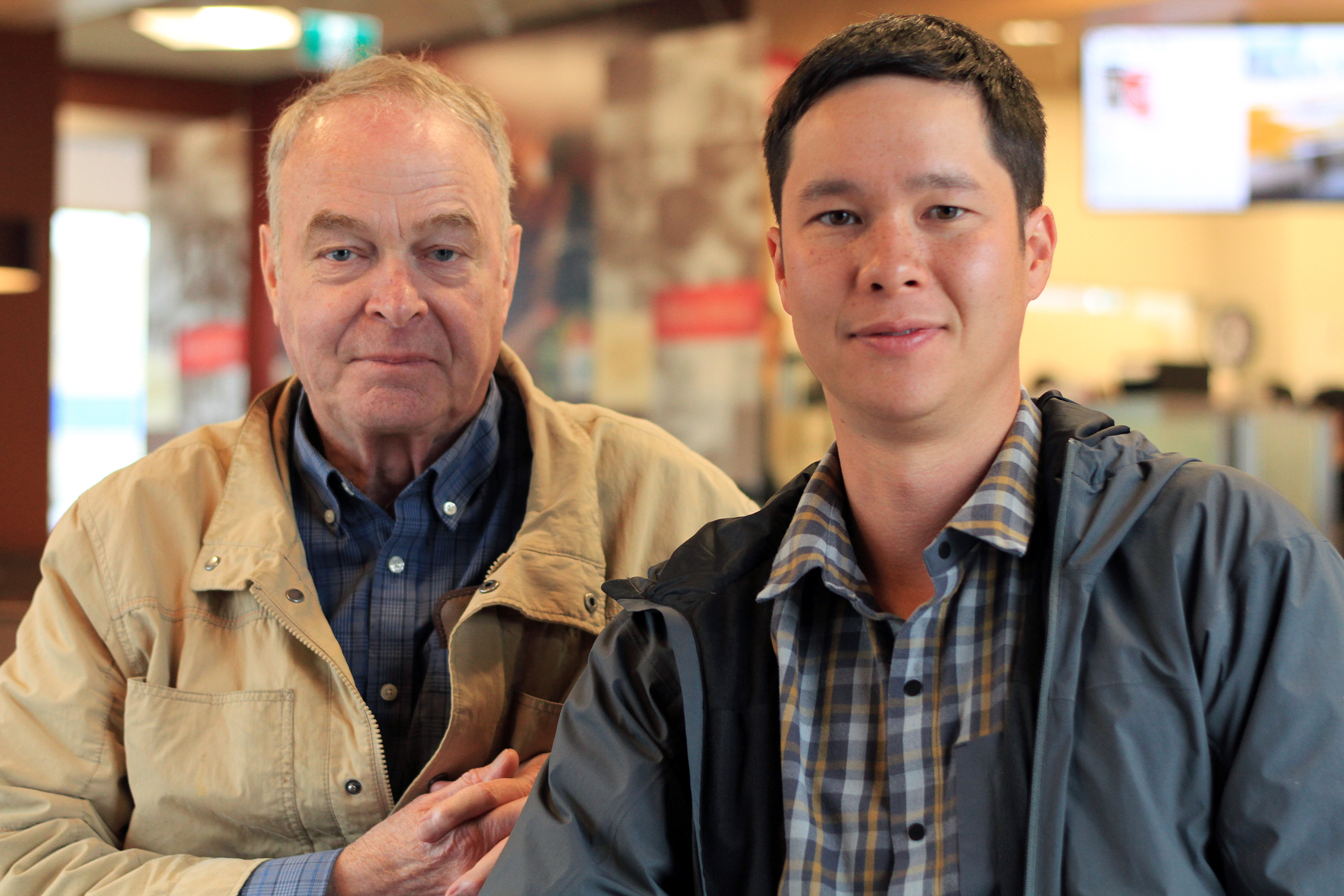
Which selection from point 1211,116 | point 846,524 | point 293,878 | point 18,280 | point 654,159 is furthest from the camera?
point 18,280

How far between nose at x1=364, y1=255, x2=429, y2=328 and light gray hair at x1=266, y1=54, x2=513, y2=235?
202mm

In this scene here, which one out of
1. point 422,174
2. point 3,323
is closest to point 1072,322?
point 3,323

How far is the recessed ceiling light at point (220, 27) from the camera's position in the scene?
661cm

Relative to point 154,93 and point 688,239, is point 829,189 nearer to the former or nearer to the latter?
point 688,239

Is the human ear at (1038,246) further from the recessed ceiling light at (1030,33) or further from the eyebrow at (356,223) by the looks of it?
the recessed ceiling light at (1030,33)

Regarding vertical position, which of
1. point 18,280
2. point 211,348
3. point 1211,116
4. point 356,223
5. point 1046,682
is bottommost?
point 1046,682

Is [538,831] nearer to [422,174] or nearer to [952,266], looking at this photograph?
[952,266]

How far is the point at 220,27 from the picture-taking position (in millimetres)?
6789

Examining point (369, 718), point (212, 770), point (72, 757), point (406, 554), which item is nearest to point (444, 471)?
point (406, 554)

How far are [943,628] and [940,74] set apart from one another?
54 cm

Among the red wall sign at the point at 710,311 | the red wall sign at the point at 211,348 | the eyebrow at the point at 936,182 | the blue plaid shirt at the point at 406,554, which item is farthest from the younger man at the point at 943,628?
the red wall sign at the point at 211,348

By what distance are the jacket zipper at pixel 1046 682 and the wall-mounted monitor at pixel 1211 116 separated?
18.4ft

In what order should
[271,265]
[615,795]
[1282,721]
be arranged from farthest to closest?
[271,265], [615,795], [1282,721]

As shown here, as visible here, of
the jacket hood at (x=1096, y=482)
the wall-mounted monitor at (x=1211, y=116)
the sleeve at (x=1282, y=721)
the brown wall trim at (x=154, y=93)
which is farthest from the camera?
the brown wall trim at (x=154, y=93)
